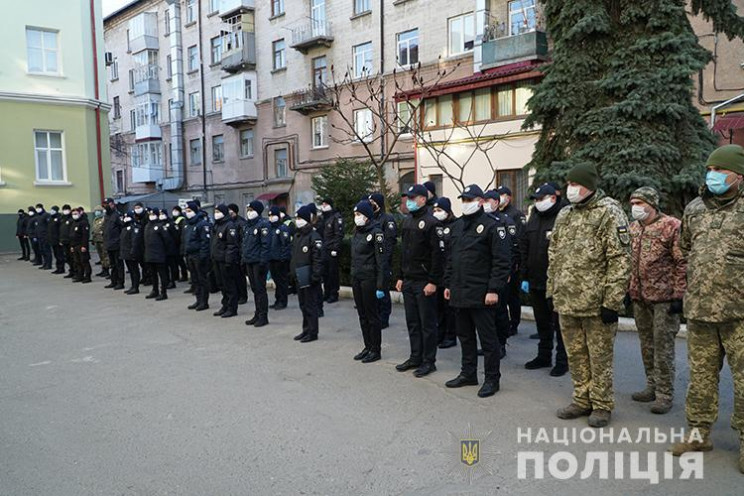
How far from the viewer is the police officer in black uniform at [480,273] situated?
5.77m

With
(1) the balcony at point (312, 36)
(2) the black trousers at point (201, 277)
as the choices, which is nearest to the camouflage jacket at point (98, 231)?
(2) the black trousers at point (201, 277)

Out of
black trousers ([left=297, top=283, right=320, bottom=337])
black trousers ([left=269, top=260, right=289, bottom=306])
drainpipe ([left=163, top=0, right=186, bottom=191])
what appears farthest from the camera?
drainpipe ([left=163, top=0, right=186, bottom=191])

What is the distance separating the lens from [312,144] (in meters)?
33.6

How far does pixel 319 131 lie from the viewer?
3325cm

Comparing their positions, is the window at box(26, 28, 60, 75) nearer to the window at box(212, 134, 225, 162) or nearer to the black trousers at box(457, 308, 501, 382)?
the window at box(212, 134, 225, 162)

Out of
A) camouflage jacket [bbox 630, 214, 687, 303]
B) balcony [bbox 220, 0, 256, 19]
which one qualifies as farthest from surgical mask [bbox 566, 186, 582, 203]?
balcony [bbox 220, 0, 256, 19]

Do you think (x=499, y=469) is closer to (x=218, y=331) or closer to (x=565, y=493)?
(x=565, y=493)

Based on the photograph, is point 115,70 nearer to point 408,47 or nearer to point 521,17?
point 408,47

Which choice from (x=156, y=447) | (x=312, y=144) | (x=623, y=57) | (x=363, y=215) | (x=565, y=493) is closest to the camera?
(x=565, y=493)

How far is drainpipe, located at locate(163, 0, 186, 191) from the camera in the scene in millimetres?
42188

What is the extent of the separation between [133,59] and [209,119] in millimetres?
11833

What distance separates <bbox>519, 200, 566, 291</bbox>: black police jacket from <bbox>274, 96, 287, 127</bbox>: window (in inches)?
1189

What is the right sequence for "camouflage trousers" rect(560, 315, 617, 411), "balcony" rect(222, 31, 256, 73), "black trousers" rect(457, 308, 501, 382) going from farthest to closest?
1. "balcony" rect(222, 31, 256, 73)
2. "black trousers" rect(457, 308, 501, 382)
3. "camouflage trousers" rect(560, 315, 617, 411)

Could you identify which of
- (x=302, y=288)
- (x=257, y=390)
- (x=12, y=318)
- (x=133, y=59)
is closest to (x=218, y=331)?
(x=302, y=288)
